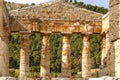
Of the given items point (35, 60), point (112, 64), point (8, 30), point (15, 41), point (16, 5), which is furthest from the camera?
point (16, 5)

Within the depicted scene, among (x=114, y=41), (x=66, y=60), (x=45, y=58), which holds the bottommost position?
(x=66, y=60)

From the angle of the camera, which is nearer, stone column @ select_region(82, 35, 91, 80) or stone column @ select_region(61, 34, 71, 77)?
stone column @ select_region(61, 34, 71, 77)

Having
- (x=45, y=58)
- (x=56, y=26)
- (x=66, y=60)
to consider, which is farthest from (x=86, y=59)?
(x=56, y=26)

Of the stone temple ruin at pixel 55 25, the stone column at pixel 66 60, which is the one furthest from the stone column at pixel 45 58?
the stone column at pixel 66 60

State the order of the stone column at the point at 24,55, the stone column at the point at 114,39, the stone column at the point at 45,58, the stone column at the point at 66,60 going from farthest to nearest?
the stone column at the point at 66,60 → the stone column at the point at 45,58 → the stone column at the point at 24,55 → the stone column at the point at 114,39

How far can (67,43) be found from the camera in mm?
40281

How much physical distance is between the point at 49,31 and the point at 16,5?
1759 inches

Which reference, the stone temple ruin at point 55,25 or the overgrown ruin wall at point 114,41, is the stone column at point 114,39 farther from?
the stone temple ruin at point 55,25

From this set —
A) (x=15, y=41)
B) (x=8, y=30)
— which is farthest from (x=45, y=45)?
(x=15, y=41)

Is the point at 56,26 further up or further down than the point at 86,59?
further up

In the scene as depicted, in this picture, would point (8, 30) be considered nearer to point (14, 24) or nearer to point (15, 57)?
point (14, 24)

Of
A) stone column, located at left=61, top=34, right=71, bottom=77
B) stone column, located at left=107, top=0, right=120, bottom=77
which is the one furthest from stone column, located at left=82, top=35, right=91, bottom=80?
stone column, located at left=107, top=0, right=120, bottom=77

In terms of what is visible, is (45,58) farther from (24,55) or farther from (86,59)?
(86,59)

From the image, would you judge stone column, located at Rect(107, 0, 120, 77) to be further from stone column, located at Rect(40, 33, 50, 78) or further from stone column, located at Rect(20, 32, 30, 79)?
stone column, located at Rect(40, 33, 50, 78)
